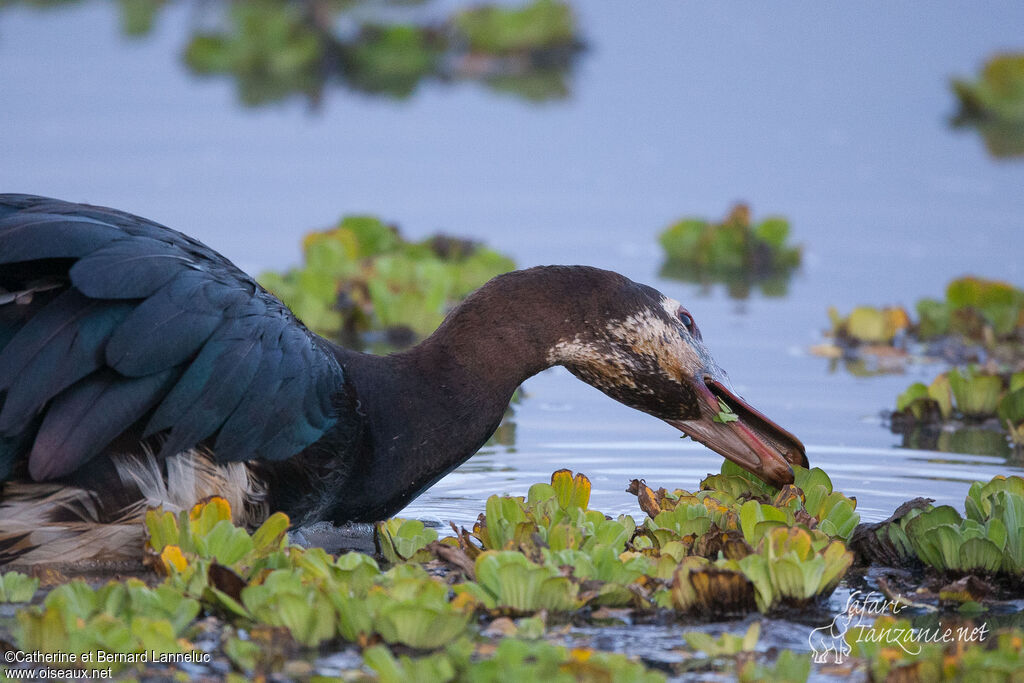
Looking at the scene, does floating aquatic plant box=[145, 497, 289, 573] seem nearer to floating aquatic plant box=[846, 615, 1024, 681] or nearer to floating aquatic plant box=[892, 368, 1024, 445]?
floating aquatic plant box=[846, 615, 1024, 681]

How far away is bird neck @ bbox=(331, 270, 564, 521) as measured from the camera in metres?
4.58

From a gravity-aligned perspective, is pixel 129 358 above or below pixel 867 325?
below

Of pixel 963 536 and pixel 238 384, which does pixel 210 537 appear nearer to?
pixel 238 384

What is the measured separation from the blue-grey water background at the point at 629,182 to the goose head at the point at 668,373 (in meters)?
0.59

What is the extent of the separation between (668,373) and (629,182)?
7775 mm

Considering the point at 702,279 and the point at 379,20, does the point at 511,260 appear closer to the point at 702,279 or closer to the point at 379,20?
the point at 702,279

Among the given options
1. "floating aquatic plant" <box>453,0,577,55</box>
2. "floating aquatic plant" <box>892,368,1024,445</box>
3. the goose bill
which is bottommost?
the goose bill

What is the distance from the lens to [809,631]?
398cm

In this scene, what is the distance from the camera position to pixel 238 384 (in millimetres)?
4203

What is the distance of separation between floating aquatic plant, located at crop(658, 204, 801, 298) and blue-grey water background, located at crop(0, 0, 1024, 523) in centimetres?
17

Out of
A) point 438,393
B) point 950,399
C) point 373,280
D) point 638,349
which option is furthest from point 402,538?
point 373,280

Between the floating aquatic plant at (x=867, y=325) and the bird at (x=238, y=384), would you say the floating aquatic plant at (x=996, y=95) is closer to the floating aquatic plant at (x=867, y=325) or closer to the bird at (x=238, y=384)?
the floating aquatic plant at (x=867, y=325)

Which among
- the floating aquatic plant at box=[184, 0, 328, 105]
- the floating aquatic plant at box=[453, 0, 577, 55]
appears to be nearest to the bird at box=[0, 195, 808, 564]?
the floating aquatic plant at box=[184, 0, 328, 105]

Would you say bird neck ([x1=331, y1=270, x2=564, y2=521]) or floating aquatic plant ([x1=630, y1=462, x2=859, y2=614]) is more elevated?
bird neck ([x1=331, y1=270, x2=564, y2=521])
